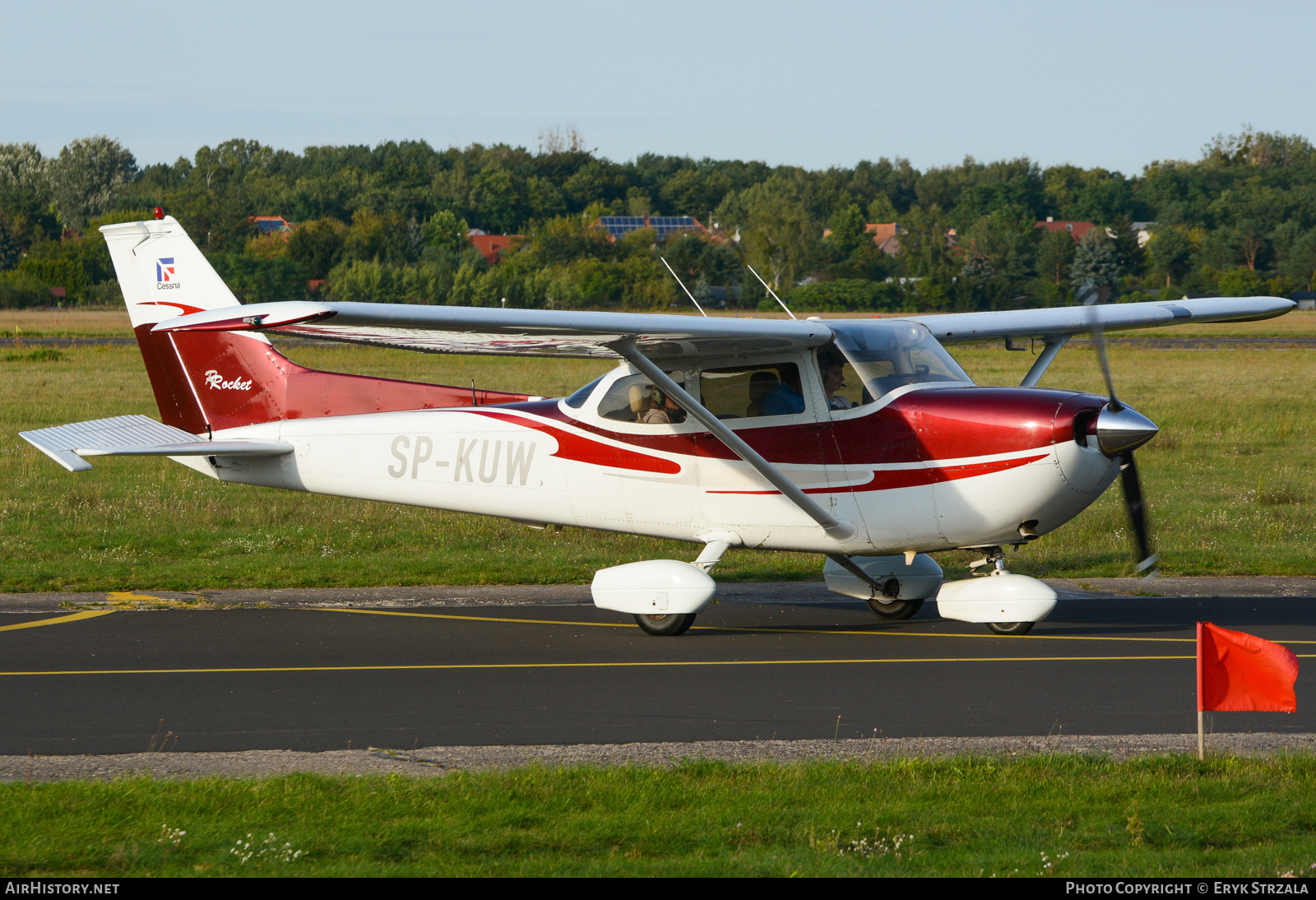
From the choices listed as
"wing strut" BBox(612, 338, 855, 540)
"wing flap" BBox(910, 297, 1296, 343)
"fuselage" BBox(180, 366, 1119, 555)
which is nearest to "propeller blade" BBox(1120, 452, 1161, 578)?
"fuselage" BBox(180, 366, 1119, 555)

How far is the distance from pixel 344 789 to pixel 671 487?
4.95 m

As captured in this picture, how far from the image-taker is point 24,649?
960 cm

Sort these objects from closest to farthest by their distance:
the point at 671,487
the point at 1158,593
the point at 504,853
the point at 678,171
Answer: the point at 504,853, the point at 671,487, the point at 1158,593, the point at 678,171

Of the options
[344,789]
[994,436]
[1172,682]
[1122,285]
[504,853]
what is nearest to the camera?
[504,853]

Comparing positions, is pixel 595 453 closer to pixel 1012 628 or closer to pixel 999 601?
pixel 999 601

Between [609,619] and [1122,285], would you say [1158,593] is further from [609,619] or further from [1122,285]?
[1122,285]

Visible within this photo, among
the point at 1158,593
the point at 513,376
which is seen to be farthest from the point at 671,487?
the point at 513,376

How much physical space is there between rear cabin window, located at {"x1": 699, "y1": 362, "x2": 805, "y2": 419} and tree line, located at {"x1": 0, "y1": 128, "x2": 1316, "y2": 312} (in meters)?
32.9

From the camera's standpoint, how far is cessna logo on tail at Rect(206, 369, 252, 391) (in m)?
12.1

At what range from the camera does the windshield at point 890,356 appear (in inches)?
388

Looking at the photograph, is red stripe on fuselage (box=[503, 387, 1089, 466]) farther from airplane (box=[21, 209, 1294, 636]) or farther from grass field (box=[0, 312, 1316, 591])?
grass field (box=[0, 312, 1316, 591])

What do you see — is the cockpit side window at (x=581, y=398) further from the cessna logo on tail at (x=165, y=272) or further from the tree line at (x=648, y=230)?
the tree line at (x=648, y=230)

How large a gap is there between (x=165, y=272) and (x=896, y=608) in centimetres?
722

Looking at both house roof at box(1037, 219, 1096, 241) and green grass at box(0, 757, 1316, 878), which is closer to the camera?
green grass at box(0, 757, 1316, 878)
